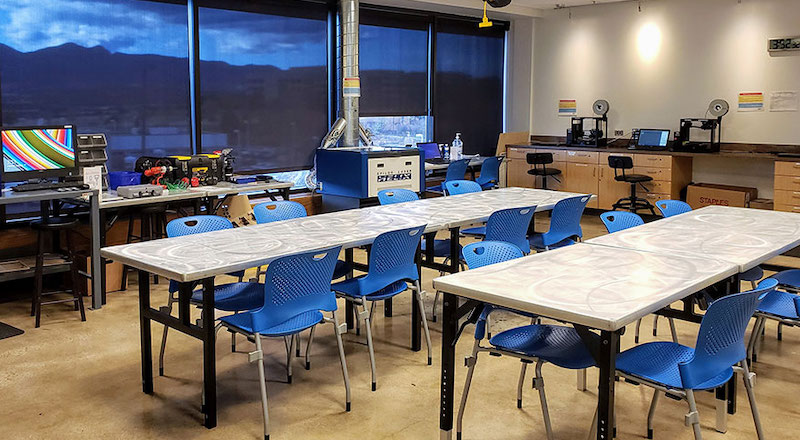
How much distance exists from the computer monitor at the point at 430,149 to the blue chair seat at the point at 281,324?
5.64m

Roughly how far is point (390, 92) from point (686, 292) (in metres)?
6.57

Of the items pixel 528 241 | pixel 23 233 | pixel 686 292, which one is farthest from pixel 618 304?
pixel 23 233

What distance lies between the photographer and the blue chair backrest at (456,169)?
27.4 feet

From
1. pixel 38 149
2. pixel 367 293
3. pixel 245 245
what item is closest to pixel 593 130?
pixel 367 293

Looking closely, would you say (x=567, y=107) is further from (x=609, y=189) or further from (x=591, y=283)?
(x=591, y=283)

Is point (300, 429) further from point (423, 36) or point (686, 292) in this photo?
point (423, 36)

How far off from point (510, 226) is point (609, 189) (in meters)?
4.87

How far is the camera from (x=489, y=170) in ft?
28.9

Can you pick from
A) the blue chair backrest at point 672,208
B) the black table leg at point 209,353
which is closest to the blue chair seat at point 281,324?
the black table leg at point 209,353

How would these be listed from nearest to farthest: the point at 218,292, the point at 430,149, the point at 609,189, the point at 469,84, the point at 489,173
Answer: the point at 218,292 → the point at 489,173 → the point at 430,149 → the point at 609,189 → the point at 469,84

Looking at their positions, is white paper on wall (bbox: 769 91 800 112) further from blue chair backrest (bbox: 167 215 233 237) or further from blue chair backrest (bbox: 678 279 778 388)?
blue chair backrest (bbox: 167 215 233 237)

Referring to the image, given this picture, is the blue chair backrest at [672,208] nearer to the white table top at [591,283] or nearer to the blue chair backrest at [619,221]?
the blue chair backrest at [619,221]

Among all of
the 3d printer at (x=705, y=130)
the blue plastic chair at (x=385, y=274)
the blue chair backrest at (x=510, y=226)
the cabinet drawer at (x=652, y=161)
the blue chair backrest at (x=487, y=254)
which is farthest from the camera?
the cabinet drawer at (x=652, y=161)

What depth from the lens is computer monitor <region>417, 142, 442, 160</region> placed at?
9.10 m
